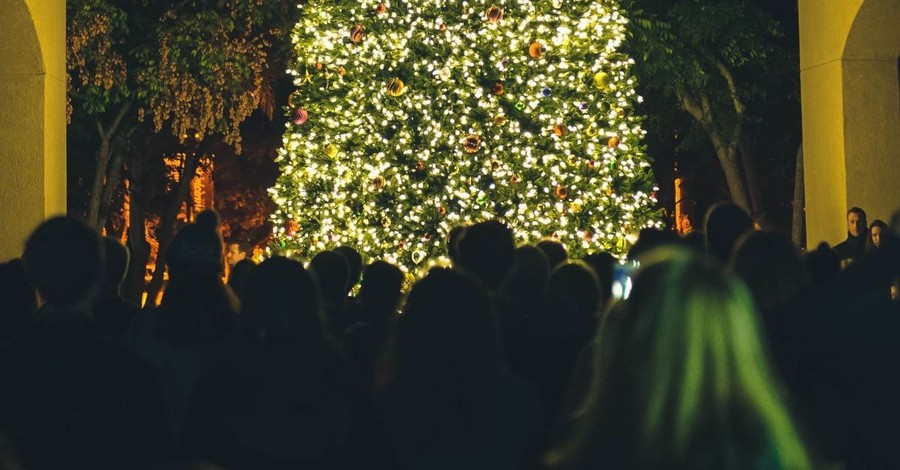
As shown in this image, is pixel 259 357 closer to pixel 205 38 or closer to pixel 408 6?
pixel 408 6

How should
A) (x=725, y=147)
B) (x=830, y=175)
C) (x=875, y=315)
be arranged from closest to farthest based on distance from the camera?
(x=875, y=315) → (x=830, y=175) → (x=725, y=147)

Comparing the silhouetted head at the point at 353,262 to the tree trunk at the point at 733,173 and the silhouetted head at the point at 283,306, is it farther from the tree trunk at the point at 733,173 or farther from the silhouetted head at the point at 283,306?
the tree trunk at the point at 733,173

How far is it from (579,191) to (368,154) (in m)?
2.60

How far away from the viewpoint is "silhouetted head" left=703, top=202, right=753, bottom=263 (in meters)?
6.66

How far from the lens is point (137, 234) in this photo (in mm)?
39312

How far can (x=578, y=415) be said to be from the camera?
3430 millimetres

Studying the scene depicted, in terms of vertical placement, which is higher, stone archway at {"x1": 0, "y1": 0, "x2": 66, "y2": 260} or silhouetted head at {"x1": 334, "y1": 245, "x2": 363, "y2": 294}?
stone archway at {"x1": 0, "y1": 0, "x2": 66, "y2": 260}

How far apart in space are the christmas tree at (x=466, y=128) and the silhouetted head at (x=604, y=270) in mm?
9276

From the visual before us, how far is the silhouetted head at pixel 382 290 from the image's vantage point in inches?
264

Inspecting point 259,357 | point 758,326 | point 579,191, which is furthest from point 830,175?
point 758,326

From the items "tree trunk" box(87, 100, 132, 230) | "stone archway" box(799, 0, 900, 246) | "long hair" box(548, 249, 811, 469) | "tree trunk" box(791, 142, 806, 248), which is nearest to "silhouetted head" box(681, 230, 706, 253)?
"long hair" box(548, 249, 811, 469)

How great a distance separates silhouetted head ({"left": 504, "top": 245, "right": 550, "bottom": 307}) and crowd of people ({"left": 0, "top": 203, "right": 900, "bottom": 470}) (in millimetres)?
134

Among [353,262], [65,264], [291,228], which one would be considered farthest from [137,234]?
[65,264]

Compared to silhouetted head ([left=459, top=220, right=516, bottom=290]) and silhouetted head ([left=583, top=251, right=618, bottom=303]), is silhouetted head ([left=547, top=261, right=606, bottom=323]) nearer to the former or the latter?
silhouetted head ([left=459, top=220, right=516, bottom=290])
